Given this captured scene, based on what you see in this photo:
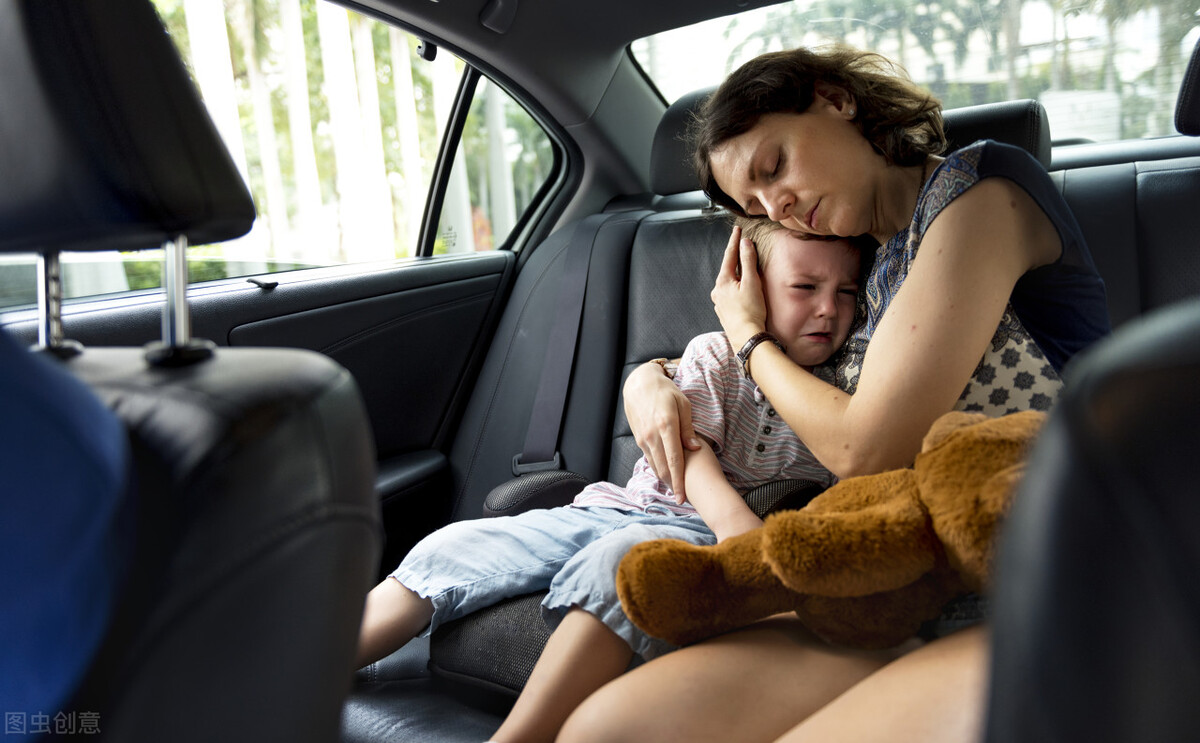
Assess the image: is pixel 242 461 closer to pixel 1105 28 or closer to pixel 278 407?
pixel 278 407

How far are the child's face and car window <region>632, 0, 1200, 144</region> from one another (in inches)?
34.2

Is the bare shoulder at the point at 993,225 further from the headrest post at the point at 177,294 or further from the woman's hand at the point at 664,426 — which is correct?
the headrest post at the point at 177,294

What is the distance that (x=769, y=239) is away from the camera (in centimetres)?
162

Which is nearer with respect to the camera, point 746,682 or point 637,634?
point 746,682

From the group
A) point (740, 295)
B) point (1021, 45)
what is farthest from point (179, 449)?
point (1021, 45)

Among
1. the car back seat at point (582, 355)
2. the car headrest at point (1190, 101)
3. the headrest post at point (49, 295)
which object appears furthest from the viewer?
the car headrest at point (1190, 101)

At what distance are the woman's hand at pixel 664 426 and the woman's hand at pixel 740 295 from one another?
0.14 meters

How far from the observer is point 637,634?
109cm

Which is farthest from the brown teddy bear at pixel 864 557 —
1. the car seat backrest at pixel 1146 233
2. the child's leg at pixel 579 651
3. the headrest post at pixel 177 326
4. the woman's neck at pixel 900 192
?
the car seat backrest at pixel 1146 233

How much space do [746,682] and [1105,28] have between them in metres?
1.85

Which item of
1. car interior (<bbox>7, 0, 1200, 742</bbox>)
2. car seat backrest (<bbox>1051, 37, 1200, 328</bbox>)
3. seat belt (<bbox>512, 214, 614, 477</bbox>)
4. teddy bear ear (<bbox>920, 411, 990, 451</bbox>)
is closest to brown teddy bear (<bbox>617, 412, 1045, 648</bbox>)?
teddy bear ear (<bbox>920, 411, 990, 451</bbox>)

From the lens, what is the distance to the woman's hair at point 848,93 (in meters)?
1.43

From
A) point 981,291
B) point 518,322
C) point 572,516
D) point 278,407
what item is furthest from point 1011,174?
point 518,322

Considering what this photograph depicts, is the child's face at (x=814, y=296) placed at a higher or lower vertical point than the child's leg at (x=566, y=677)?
higher
